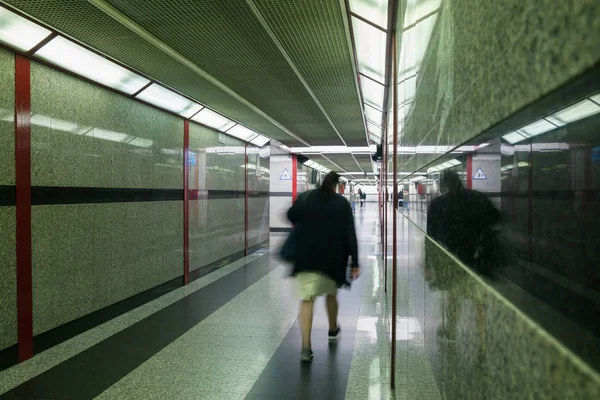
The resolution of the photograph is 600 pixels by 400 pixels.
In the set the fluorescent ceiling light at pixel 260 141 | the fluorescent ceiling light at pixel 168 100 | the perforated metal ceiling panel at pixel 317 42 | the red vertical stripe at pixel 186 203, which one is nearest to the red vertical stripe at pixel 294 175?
the fluorescent ceiling light at pixel 260 141

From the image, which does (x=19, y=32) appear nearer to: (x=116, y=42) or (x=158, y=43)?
(x=116, y=42)

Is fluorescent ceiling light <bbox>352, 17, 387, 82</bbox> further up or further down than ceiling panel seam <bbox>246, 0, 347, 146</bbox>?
further up

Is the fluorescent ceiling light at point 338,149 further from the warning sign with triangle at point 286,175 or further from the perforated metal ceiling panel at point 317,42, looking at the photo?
the perforated metal ceiling panel at point 317,42

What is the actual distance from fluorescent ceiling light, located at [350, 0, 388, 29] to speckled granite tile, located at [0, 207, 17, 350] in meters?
3.48

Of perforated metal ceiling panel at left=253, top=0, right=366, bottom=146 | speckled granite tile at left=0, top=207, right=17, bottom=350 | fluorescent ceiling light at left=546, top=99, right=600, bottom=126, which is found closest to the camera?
fluorescent ceiling light at left=546, top=99, right=600, bottom=126

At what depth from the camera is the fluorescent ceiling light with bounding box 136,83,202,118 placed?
639 centimetres

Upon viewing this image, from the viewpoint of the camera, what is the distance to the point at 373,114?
28.2 feet

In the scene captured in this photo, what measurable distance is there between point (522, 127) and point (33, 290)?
496 cm

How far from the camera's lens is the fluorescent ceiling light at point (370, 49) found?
4.21 metres

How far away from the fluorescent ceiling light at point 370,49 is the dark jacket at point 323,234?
153cm

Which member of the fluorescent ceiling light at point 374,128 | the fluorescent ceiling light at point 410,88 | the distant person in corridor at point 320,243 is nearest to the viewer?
the fluorescent ceiling light at point 410,88

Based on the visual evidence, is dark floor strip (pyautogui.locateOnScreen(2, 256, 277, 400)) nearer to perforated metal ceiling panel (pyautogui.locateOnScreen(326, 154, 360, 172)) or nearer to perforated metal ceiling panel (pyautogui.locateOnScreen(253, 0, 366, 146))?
perforated metal ceiling panel (pyautogui.locateOnScreen(253, 0, 366, 146))

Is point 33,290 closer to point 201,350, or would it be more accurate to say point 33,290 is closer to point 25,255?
point 25,255

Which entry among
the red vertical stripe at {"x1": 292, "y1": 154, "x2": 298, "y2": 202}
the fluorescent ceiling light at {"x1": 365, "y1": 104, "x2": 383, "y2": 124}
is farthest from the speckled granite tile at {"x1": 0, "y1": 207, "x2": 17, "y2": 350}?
the red vertical stripe at {"x1": 292, "y1": 154, "x2": 298, "y2": 202}
